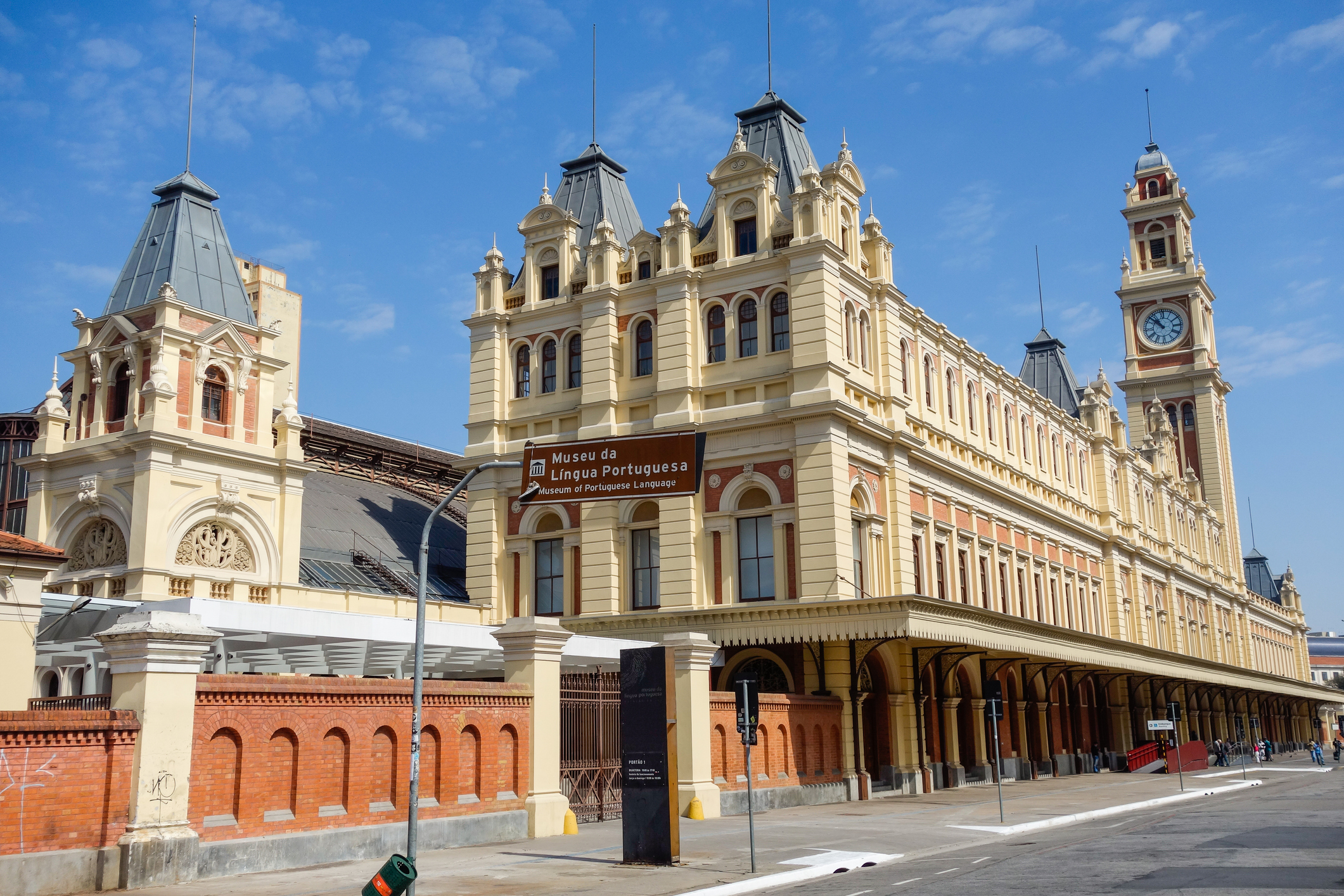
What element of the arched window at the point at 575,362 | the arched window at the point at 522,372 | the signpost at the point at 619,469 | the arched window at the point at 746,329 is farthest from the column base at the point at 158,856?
the arched window at the point at 522,372

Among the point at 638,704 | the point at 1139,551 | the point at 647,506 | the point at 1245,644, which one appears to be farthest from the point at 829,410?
the point at 1245,644

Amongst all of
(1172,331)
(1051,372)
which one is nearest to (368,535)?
(1051,372)

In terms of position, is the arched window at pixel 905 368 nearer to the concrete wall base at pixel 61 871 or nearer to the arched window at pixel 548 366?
the arched window at pixel 548 366

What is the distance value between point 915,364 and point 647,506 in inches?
424

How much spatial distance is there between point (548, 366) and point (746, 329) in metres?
7.72

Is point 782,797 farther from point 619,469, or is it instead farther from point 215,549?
point 215,549

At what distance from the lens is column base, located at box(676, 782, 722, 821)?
27.8 meters

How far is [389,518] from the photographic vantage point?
48562mm

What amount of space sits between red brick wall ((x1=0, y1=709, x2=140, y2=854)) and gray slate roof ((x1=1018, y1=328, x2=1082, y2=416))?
61.7m

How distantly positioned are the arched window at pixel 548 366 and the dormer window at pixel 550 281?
1.77 meters

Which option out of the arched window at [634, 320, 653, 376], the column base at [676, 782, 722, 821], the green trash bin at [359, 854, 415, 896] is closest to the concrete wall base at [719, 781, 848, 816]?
the column base at [676, 782, 722, 821]

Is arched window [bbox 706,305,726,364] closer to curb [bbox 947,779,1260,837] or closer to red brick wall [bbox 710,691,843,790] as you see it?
red brick wall [bbox 710,691,843,790]

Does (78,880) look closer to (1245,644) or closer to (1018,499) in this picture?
(1018,499)

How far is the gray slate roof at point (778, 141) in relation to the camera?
134ft
